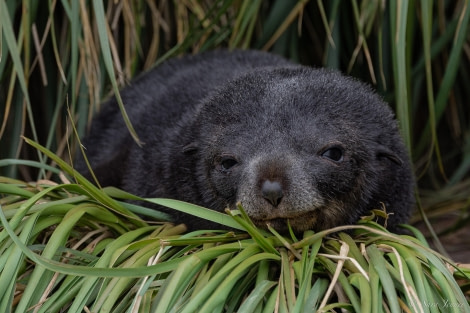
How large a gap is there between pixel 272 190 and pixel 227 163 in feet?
1.67

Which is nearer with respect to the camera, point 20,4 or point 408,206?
point 408,206

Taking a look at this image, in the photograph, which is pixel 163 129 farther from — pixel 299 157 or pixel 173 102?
pixel 299 157

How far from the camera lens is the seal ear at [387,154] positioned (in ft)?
13.6

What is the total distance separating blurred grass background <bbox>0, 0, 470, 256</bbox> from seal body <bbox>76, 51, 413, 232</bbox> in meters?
0.45

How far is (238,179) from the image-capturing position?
149 inches

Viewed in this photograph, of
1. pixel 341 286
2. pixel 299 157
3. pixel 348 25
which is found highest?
pixel 348 25

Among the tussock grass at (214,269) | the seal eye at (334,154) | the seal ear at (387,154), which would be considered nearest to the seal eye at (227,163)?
the tussock grass at (214,269)

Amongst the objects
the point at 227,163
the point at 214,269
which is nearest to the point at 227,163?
the point at 227,163

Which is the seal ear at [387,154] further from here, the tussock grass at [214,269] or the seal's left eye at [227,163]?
→ the seal's left eye at [227,163]

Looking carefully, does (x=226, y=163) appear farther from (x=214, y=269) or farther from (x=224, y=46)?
(x=224, y=46)

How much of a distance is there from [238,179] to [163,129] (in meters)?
1.22

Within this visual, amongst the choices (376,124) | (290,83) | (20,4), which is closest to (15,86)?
(20,4)

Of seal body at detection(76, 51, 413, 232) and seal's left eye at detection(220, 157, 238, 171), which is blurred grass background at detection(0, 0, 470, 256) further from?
seal's left eye at detection(220, 157, 238, 171)

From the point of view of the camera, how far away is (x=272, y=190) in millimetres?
3445
